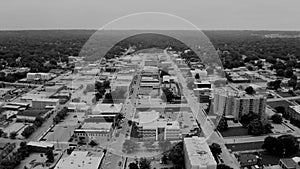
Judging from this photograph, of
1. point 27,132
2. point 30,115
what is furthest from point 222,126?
point 30,115

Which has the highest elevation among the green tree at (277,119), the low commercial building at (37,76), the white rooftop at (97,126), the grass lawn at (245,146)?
the low commercial building at (37,76)

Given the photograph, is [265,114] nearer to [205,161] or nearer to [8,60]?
[205,161]

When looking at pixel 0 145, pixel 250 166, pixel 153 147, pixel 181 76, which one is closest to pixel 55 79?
pixel 181 76

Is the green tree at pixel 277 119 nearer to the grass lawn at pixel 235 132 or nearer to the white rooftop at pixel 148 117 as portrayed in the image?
the grass lawn at pixel 235 132

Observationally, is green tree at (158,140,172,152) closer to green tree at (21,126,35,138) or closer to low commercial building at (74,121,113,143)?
low commercial building at (74,121,113,143)

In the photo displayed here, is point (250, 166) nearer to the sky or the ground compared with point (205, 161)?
nearer to the ground

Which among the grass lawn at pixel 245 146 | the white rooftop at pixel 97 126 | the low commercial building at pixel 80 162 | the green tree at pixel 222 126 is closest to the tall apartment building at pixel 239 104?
the green tree at pixel 222 126

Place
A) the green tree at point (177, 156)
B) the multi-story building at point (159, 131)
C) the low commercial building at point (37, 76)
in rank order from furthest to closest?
the low commercial building at point (37, 76), the multi-story building at point (159, 131), the green tree at point (177, 156)
